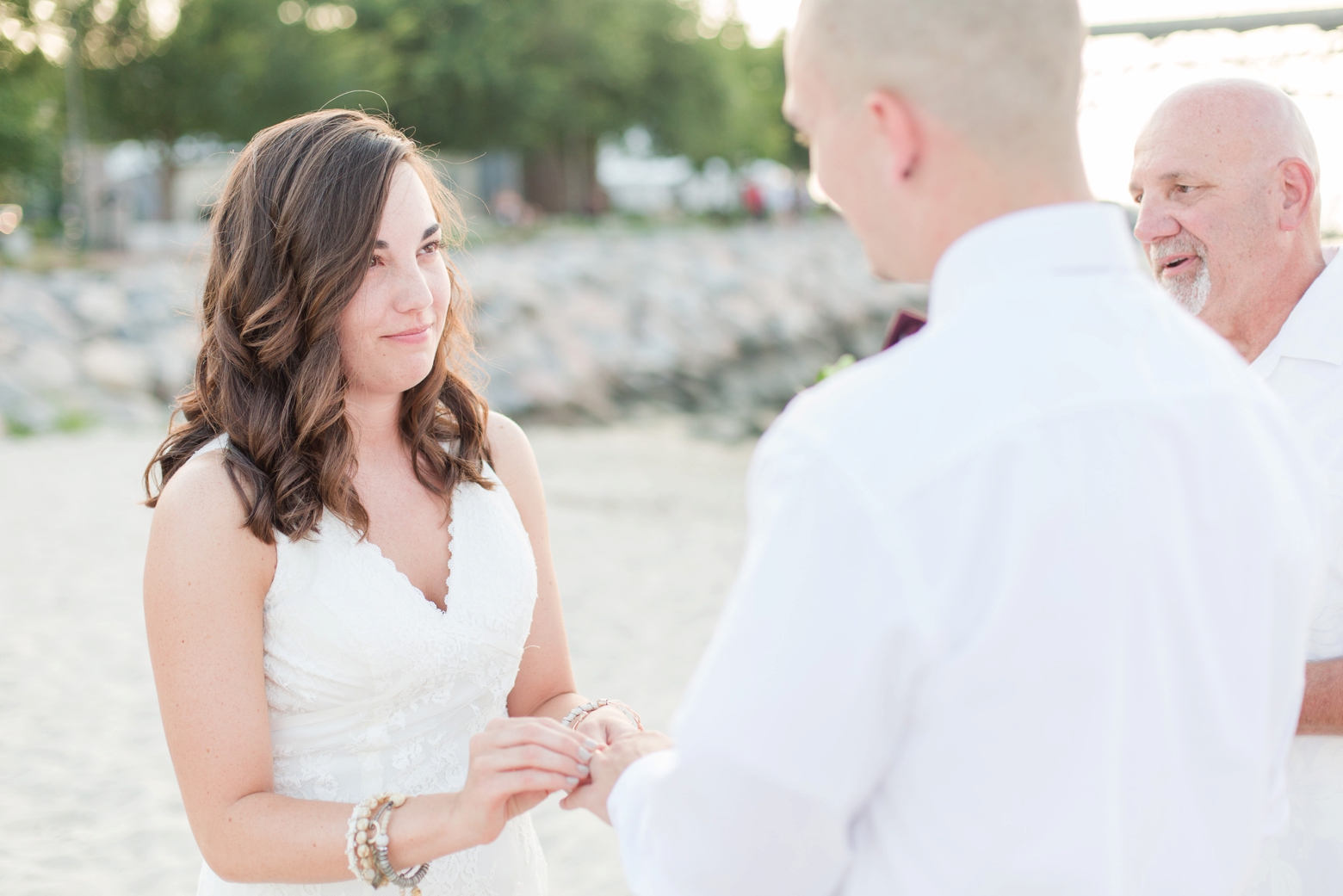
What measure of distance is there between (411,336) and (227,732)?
2.51ft

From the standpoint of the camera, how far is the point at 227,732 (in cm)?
179

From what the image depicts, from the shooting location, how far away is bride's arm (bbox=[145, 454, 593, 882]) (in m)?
1.78

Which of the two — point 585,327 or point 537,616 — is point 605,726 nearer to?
point 537,616

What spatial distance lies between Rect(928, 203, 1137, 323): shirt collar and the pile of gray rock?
6.39 m

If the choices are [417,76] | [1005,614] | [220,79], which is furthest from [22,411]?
[417,76]

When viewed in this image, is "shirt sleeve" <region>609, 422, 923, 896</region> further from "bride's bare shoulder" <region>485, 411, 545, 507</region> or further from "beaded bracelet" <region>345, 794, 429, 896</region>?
"bride's bare shoulder" <region>485, 411, 545, 507</region>

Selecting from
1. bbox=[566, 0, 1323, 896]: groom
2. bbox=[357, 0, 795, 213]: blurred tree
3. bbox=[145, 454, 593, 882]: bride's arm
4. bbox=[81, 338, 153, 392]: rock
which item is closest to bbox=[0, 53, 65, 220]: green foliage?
bbox=[357, 0, 795, 213]: blurred tree

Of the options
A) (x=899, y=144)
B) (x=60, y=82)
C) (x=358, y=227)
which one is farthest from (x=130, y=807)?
(x=60, y=82)

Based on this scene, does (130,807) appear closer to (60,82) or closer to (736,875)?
(736,875)

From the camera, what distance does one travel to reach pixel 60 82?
23.7m

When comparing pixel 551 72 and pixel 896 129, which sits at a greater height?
pixel 551 72

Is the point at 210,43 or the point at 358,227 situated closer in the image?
the point at 358,227

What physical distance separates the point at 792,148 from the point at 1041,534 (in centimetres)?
5184

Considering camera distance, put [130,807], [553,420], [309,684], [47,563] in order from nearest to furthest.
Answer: [309,684]
[130,807]
[47,563]
[553,420]
